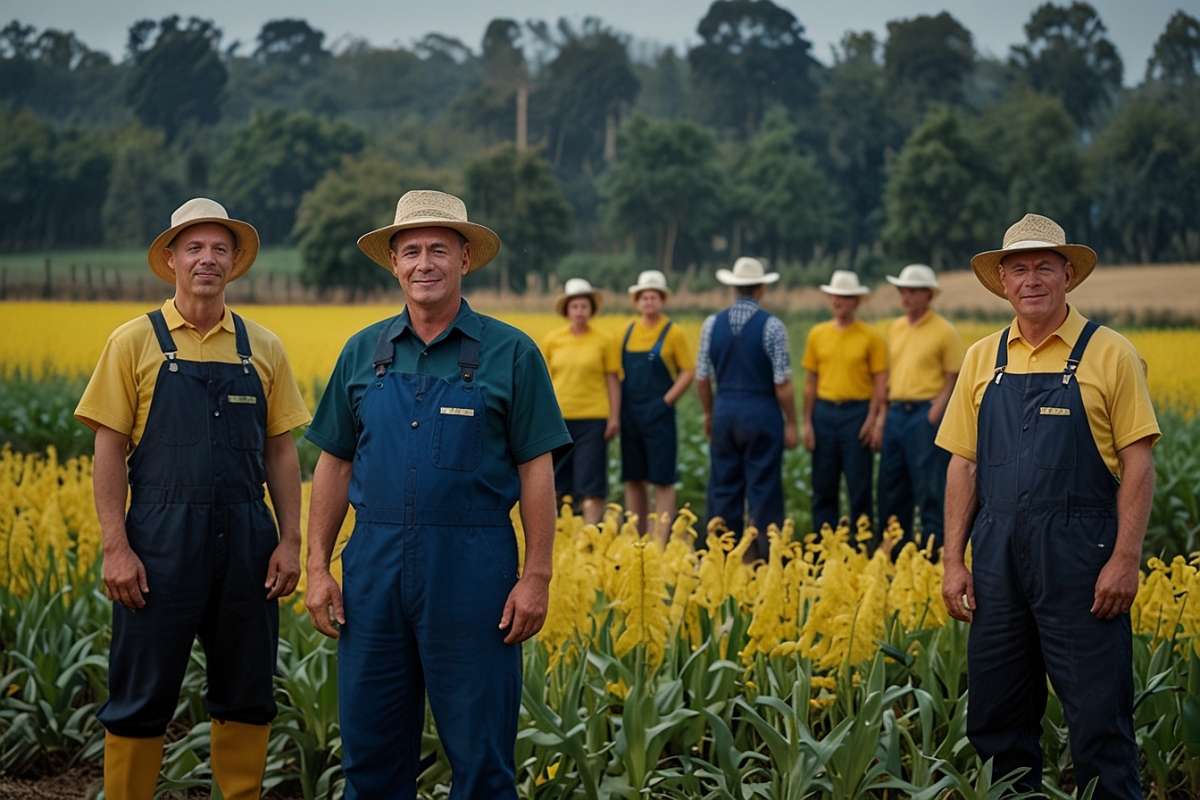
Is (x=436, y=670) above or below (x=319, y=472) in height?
below

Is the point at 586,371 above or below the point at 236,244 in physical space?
below

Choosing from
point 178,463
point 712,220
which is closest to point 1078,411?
point 178,463

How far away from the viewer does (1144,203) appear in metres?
13.2

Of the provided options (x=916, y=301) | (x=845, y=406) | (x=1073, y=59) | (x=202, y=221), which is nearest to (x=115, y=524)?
(x=202, y=221)

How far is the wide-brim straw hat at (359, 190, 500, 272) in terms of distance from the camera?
326cm

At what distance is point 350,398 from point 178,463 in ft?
2.17

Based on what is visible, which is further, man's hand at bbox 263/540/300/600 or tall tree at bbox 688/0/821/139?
tall tree at bbox 688/0/821/139

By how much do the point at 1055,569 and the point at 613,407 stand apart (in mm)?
5101

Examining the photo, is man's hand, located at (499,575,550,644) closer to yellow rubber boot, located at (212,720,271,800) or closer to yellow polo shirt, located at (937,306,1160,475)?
yellow rubber boot, located at (212,720,271,800)

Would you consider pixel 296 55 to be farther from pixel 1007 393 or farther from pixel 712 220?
pixel 1007 393

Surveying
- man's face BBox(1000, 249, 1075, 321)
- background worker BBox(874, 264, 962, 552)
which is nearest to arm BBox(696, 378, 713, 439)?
background worker BBox(874, 264, 962, 552)

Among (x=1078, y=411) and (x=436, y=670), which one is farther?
(x=1078, y=411)

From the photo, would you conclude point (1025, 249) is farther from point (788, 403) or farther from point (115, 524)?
point (788, 403)

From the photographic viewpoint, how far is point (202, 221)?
12.2 feet
